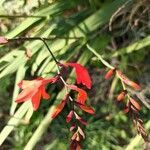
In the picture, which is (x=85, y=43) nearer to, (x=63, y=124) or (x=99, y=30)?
(x=99, y=30)

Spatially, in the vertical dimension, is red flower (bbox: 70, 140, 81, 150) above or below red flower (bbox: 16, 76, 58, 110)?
below

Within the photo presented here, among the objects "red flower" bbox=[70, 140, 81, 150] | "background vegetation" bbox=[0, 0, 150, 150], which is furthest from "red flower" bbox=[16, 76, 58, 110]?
"background vegetation" bbox=[0, 0, 150, 150]

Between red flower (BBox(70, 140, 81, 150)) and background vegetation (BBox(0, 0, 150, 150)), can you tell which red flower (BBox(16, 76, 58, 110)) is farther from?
background vegetation (BBox(0, 0, 150, 150))

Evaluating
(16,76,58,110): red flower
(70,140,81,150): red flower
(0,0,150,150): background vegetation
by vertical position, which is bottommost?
(0,0,150,150): background vegetation

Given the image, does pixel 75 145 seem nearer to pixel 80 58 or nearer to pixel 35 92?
pixel 35 92

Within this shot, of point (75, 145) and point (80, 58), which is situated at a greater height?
point (75, 145)

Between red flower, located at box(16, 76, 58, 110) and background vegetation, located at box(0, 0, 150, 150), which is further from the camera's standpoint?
background vegetation, located at box(0, 0, 150, 150)

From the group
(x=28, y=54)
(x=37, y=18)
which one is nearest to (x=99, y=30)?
(x=37, y=18)

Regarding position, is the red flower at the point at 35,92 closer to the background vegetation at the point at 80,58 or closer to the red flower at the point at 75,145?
the red flower at the point at 75,145

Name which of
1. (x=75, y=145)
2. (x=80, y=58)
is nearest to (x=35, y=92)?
(x=75, y=145)
